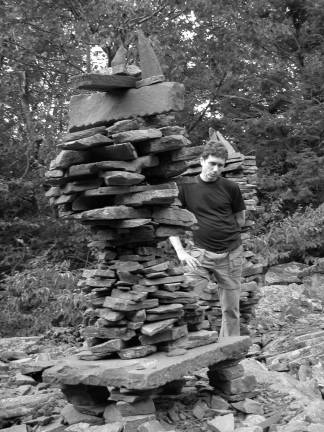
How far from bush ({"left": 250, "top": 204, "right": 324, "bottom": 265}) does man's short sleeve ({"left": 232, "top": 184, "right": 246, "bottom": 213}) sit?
6634mm

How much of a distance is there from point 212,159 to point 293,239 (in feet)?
26.4

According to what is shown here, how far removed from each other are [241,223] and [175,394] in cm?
200

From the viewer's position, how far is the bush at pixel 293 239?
1259 cm

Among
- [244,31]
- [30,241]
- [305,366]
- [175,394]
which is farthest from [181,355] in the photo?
[244,31]

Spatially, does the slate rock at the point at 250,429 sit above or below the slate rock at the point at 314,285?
above

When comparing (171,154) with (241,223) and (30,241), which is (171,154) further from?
(30,241)

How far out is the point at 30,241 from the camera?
13.1 meters

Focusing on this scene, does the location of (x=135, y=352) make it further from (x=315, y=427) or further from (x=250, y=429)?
(x=315, y=427)

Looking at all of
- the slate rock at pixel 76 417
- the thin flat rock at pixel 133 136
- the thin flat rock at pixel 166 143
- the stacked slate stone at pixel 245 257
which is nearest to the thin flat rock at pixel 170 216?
the thin flat rock at pixel 166 143

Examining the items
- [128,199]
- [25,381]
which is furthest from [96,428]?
[25,381]

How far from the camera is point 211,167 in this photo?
552 centimetres

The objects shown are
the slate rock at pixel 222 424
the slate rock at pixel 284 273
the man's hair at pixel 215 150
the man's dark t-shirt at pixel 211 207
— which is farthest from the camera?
the slate rock at pixel 284 273

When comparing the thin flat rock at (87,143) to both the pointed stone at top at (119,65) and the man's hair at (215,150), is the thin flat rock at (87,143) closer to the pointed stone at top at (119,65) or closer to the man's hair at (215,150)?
the pointed stone at top at (119,65)

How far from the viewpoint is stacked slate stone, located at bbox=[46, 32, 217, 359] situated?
432 cm
